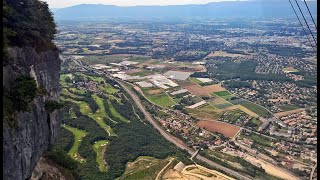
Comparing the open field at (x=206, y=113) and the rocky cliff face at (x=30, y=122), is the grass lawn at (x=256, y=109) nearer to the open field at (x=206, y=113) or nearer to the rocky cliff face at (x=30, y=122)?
the open field at (x=206, y=113)

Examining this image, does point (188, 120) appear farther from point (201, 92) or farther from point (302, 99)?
point (302, 99)

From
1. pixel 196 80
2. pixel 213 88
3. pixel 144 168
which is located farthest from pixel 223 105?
pixel 144 168

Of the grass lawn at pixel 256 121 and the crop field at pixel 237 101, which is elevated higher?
the grass lawn at pixel 256 121

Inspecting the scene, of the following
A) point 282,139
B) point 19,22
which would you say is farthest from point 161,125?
point 19,22

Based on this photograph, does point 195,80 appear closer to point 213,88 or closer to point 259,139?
point 213,88

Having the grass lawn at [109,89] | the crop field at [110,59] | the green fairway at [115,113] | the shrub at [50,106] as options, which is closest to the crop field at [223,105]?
the green fairway at [115,113]
